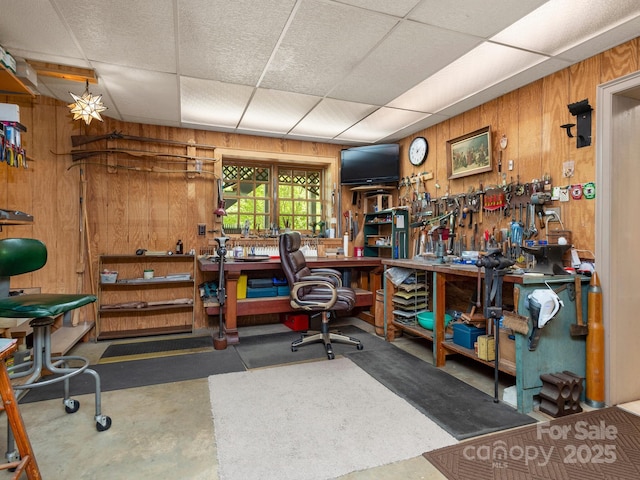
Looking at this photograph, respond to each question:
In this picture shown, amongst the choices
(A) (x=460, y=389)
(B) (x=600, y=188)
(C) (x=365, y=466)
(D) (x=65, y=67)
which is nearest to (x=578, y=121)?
(B) (x=600, y=188)

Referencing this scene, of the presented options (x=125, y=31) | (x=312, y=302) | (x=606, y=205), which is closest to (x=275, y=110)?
(x=125, y=31)

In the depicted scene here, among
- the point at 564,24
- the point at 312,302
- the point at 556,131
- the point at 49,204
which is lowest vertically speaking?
the point at 312,302

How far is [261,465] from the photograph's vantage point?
1718 mm

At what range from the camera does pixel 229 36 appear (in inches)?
94.8

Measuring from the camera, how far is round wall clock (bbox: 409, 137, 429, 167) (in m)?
4.35

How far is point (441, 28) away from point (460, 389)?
259 centimetres

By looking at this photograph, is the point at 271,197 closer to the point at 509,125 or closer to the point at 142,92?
the point at 142,92

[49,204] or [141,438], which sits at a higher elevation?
[49,204]

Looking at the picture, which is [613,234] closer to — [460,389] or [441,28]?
[460,389]

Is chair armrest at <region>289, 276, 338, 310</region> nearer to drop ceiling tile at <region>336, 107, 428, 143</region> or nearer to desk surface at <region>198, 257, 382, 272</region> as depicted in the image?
desk surface at <region>198, 257, 382, 272</region>

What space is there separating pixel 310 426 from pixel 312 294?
1.46 m

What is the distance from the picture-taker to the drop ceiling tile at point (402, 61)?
242 centimetres

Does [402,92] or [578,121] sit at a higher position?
[402,92]

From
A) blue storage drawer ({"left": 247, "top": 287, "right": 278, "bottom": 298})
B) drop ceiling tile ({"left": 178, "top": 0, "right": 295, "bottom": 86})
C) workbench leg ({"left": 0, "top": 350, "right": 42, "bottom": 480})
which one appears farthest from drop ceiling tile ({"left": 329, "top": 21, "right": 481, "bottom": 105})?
workbench leg ({"left": 0, "top": 350, "right": 42, "bottom": 480})
